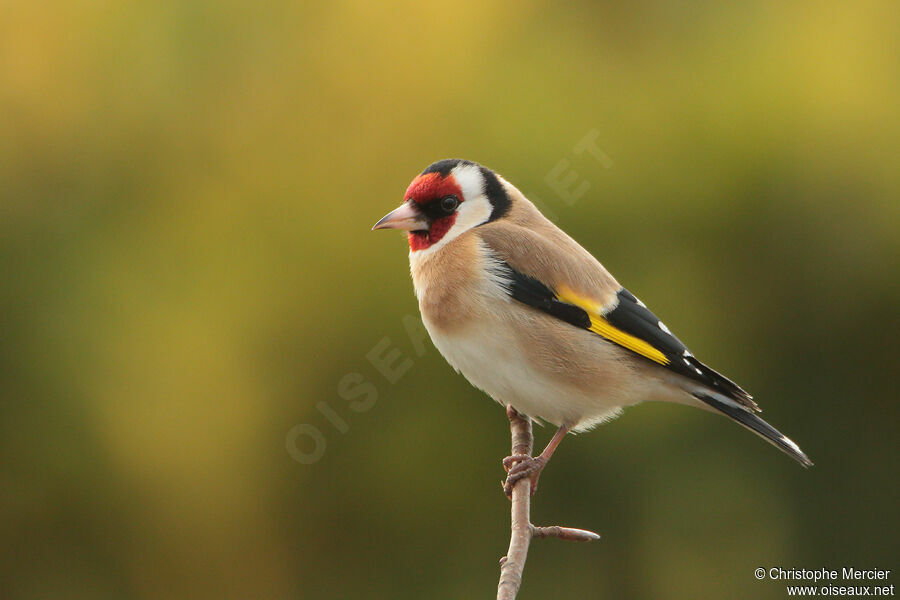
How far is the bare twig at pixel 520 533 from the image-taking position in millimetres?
2791

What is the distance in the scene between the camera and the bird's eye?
4184 mm

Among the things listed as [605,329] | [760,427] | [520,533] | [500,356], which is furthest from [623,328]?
[520,533]

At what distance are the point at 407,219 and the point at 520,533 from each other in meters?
1.46

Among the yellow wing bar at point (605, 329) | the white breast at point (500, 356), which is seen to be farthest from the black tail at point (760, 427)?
the white breast at point (500, 356)

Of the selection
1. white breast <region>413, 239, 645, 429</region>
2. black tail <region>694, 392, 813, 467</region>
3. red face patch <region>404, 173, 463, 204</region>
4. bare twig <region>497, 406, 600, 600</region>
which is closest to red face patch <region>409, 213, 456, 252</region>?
red face patch <region>404, 173, 463, 204</region>

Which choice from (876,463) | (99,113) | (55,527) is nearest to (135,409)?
(55,527)

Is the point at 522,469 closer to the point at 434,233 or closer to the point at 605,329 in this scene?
the point at 605,329

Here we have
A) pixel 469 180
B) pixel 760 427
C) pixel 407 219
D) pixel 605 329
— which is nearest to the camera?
pixel 760 427

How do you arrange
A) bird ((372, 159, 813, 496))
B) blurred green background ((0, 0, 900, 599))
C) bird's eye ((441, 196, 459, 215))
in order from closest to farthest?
bird ((372, 159, 813, 496)), bird's eye ((441, 196, 459, 215)), blurred green background ((0, 0, 900, 599))

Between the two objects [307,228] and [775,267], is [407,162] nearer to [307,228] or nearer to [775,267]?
[307,228]

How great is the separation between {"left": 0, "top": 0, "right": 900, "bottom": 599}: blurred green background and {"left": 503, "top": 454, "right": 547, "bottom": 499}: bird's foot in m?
2.52

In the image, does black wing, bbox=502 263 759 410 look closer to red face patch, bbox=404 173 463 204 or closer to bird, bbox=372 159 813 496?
bird, bbox=372 159 813 496

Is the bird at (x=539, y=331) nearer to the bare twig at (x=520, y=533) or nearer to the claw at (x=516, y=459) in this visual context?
the claw at (x=516, y=459)

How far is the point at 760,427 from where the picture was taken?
149 inches
